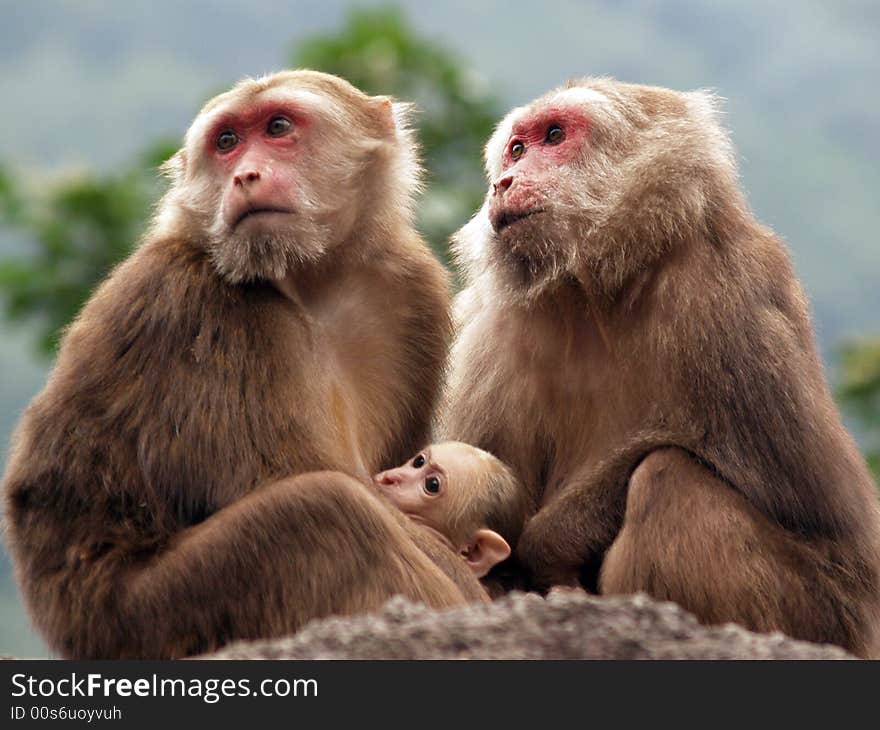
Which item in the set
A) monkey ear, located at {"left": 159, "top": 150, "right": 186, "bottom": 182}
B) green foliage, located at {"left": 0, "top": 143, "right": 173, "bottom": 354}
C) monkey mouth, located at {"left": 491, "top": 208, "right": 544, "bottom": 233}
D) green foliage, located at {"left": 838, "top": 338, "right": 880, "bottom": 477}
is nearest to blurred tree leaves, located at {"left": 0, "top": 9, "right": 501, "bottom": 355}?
green foliage, located at {"left": 0, "top": 143, "right": 173, "bottom": 354}

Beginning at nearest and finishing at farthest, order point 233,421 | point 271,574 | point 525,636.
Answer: point 525,636, point 271,574, point 233,421

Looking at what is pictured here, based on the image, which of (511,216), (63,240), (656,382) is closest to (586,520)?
(656,382)

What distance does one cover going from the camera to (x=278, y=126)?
267 inches

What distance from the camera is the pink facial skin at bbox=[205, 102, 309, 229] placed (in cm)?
650

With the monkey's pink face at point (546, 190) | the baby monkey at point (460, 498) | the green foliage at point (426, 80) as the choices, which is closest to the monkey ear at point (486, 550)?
the baby monkey at point (460, 498)

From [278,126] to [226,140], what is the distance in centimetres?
24

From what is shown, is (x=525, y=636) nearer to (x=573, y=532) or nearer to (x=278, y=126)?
(x=573, y=532)

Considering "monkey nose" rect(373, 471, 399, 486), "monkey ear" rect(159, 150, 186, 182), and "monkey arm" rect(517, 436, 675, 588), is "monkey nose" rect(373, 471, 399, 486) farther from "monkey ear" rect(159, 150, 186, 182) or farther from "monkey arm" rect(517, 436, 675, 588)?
"monkey ear" rect(159, 150, 186, 182)

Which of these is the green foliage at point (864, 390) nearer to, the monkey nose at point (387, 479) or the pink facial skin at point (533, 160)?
the pink facial skin at point (533, 160)

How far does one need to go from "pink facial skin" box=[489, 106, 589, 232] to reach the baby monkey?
108 cm

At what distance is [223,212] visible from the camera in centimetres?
651

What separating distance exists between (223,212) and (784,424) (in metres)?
2.53

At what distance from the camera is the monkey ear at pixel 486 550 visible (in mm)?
6754
